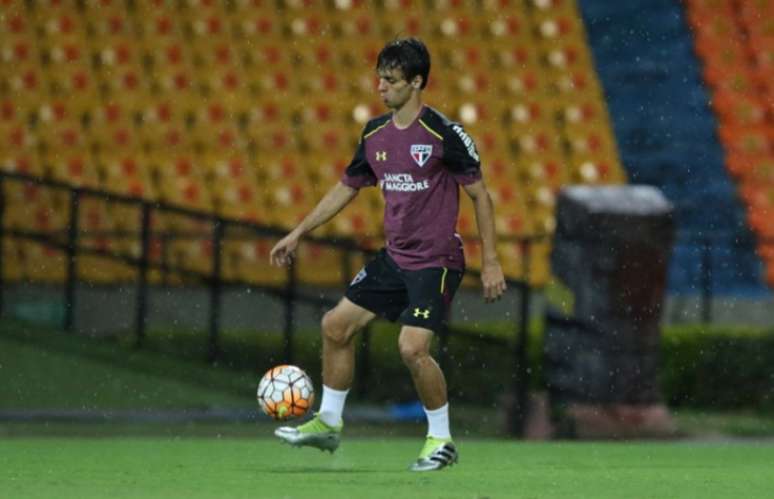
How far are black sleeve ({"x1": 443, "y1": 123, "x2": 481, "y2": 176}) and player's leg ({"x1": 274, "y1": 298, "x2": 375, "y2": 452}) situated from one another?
0.76 m

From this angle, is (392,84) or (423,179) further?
(423,179)

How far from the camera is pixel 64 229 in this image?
46.2ft

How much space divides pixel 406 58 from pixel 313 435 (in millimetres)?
1662

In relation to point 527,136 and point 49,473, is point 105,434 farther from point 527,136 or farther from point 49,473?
point 527,136

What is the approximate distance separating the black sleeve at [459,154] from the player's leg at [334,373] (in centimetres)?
76

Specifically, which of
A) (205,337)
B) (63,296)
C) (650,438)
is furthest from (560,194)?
(63,296)

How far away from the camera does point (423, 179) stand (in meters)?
8.16

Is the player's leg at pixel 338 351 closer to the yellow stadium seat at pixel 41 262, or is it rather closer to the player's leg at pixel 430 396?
the player's leg at pixel 430 396

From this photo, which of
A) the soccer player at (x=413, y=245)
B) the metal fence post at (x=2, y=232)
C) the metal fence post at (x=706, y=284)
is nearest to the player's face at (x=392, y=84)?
the soccer player at (x=413, y=245)

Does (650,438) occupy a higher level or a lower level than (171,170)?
lower

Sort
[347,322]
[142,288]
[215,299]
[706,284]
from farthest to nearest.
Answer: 1. [706,284]
2. [142,288]
3. [215,299]
4. [347,322]

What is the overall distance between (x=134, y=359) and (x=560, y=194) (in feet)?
10.1

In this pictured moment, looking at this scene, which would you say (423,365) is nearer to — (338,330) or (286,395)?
(338,330)

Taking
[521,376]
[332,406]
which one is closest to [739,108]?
[521,376]
